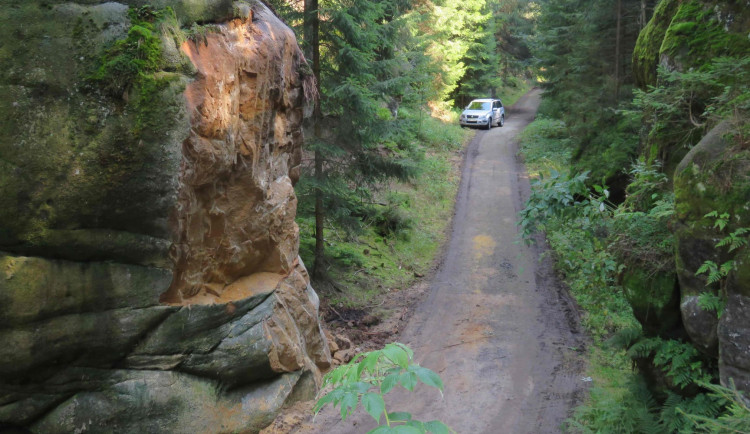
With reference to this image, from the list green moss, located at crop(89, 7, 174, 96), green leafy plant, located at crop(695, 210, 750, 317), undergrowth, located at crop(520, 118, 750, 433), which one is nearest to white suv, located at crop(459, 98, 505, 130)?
undergrowth, located at crop(520, 118, 750, 433)

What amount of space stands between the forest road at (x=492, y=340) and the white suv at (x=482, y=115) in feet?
52.8

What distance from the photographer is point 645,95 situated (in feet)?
27.2

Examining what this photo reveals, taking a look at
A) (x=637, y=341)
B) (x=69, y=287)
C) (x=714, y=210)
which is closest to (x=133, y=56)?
(x=69, y=287)

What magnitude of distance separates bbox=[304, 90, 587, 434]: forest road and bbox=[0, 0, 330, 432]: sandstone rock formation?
255cm

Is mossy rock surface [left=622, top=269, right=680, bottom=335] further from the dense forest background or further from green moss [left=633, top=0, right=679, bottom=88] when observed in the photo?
green moss [left=633, top=0, right=679, bottom=88]

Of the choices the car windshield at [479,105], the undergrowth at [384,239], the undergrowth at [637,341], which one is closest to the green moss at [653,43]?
the undergrowth at [637,341]

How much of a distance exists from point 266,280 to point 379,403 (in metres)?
6.72

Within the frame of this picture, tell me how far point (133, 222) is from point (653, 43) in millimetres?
10935

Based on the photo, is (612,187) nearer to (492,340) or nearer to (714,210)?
(492,340)

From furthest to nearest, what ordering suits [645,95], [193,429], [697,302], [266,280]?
[266,280]
[645,95]
[193,429]
[697,302]

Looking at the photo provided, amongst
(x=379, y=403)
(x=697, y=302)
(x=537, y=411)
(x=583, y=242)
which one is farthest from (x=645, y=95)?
(x=379, y=403)

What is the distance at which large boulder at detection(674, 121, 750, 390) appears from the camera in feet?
18.9

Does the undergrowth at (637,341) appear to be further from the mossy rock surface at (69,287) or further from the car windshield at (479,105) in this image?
the car windshield at (479,105)

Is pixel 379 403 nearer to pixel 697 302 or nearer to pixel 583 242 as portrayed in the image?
pixel 697 302
